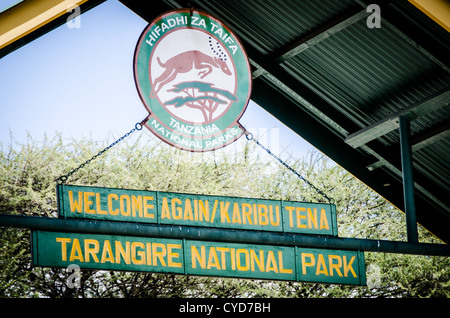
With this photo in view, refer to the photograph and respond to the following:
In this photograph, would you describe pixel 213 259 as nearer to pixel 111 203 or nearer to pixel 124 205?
pixel 124 205

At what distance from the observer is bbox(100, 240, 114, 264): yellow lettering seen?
608cm

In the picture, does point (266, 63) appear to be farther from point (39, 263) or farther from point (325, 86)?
point (39, 263)

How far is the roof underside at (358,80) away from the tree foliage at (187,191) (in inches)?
425

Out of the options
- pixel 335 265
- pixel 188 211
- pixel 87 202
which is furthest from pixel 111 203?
pixel 335 265

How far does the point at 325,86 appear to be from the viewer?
7.99 metres

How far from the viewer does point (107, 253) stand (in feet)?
20.0

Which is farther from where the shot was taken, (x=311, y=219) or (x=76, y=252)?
(x=311, y=219)

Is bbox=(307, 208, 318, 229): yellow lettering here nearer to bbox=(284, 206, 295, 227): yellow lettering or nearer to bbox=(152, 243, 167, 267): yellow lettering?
bbox=(284, 206, 295, 227): yellow lettering

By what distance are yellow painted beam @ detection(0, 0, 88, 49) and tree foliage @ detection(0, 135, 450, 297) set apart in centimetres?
1307

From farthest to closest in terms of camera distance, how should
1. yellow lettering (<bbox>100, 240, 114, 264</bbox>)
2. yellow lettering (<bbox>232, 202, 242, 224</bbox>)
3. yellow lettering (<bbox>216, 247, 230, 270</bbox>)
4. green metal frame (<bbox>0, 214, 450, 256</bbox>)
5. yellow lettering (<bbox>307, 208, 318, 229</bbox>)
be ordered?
yellow lettering (<bbox>307, 208, 318, 229</bbox>) → yellow lettering (<bbox>232, 202, 242, 224</bbox>) → yellow lettering (<bbox>216, 247, 230, 270</bbox>) → yellow lettering (<bbox>100, 240, 114, 264</bbox>) → green metal frame (<bbox>0, 214, 450, 256</bbox>)

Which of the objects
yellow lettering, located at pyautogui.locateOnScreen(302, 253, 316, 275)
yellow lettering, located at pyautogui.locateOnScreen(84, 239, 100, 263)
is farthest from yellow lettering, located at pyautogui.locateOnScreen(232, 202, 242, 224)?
yellow lettering, located at pyautogui.locateOnScreen(84, 239, 100, 263)

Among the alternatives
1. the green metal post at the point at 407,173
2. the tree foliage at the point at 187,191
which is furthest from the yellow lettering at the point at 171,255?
the tree foliage at the point at 187,191

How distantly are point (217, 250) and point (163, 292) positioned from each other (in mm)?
12897

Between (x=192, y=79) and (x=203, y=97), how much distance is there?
0.27m
